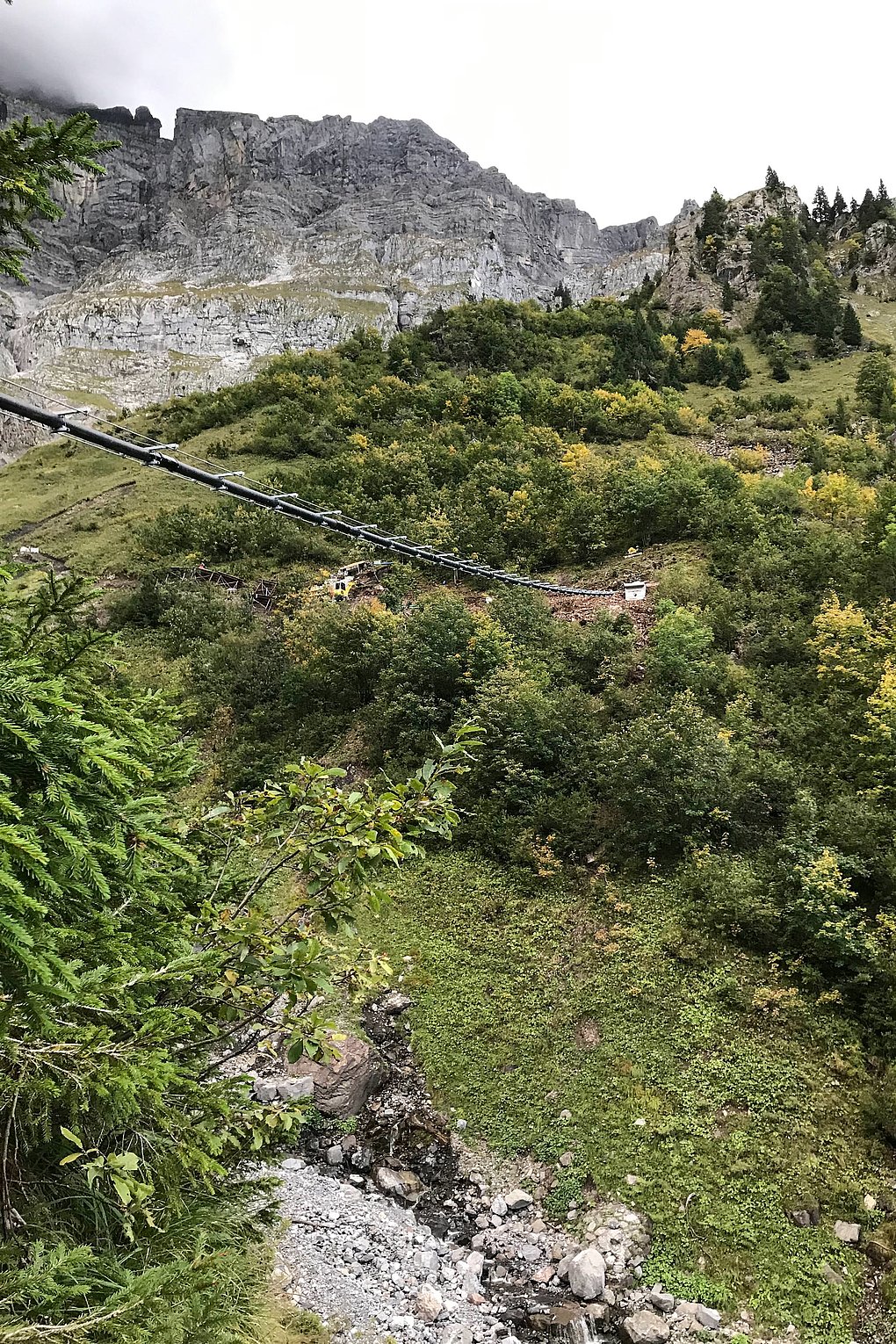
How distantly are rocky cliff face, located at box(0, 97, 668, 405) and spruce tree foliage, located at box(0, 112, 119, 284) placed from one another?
3524 inches

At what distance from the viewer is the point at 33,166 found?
2266mm

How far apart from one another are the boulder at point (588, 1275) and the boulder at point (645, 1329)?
303mm

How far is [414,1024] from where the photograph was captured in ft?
26.7

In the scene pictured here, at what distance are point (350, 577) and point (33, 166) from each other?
595 inches

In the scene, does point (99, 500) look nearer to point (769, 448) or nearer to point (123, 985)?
point (769, 448)

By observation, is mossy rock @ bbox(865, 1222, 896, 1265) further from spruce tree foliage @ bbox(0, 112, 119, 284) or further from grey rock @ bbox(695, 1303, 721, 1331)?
spruce tree foliage @ bbox(0, 112, 119, 284)

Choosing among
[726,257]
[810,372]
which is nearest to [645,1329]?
[810,372]

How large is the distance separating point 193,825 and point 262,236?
416 feet

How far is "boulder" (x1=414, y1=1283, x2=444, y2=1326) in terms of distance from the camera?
5.45 m

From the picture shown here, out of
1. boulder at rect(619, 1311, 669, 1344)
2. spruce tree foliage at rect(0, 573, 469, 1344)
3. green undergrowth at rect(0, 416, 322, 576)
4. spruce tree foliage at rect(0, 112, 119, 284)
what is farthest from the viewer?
green undergrowth at rect(0, 416, 322, 576)

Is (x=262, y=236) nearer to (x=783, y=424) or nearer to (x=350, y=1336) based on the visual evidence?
(x=783, y=424)

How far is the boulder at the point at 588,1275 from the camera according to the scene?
18.2 feet

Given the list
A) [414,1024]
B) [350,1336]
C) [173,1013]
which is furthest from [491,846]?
[173,1013]

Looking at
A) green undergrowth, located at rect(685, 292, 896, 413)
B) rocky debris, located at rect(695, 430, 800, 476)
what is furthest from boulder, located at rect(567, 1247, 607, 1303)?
green undergrowth, located at rect(685, 292, 896, 413)
